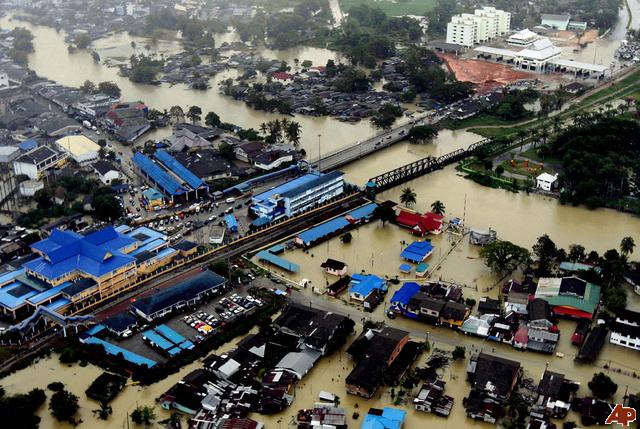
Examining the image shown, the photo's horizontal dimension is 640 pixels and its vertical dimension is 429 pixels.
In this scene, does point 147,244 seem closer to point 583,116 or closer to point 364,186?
point 364,186

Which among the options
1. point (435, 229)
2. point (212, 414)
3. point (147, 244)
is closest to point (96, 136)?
point (147, 244)

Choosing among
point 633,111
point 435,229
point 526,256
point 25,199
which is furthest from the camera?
point 633,111

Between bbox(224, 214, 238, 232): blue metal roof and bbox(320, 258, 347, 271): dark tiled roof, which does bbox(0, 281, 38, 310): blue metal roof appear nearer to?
bbox(224, 214, 238, 232): blue metal roof

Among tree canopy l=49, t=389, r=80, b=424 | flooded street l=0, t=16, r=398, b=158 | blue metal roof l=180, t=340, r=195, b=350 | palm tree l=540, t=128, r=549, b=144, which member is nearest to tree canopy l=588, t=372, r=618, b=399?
blue metal roof l=180, t=340, r=195, b=350

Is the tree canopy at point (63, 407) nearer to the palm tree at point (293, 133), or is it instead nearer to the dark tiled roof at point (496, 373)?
the dark tiled roof at point (496, 373)

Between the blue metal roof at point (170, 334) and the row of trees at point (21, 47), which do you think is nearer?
the blue metal roof at point (170, 334)

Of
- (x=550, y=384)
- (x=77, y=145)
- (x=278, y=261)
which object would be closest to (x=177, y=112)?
(x=77, y=145)

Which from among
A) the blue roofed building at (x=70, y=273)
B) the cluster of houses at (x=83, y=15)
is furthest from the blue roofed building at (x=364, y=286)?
the cluster of houses at (x=83, y=15)
